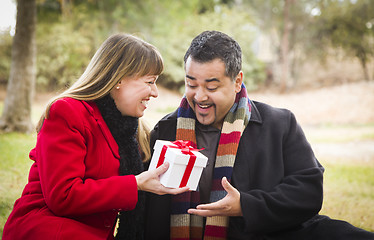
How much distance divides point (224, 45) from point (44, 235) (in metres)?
1.37

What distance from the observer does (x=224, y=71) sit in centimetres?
209

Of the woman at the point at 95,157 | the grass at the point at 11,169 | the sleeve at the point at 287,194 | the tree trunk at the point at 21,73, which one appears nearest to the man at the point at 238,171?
the sleeve at the point at 287,194

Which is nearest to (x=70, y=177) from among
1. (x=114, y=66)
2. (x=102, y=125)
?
(x=102, y=125)

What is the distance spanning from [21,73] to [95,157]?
4.97 metres

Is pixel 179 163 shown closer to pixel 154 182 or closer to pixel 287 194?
pixel 154 182

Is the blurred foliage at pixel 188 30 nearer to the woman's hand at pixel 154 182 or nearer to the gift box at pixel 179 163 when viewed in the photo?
the gift box at pixel 179 163

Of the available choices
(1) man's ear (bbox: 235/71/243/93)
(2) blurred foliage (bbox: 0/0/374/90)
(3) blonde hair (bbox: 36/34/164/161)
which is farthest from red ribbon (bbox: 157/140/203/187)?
(2) blurred foliage (bbox: 0/0/374/90)

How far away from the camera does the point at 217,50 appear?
2076 millimetres

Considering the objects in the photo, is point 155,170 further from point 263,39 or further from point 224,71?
point 263,39

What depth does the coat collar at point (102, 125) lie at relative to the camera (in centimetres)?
186

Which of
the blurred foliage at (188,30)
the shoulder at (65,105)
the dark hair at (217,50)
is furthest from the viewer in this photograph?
the blurred foliage at (188,30)

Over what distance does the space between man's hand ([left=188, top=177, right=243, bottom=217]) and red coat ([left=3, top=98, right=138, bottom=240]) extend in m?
0.35

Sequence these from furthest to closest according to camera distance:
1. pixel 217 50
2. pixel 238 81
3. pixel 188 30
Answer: pixel 188 30 < pixel 238 81 < pixel 217 50

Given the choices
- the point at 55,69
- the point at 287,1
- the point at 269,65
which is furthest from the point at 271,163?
the point at 269,65
